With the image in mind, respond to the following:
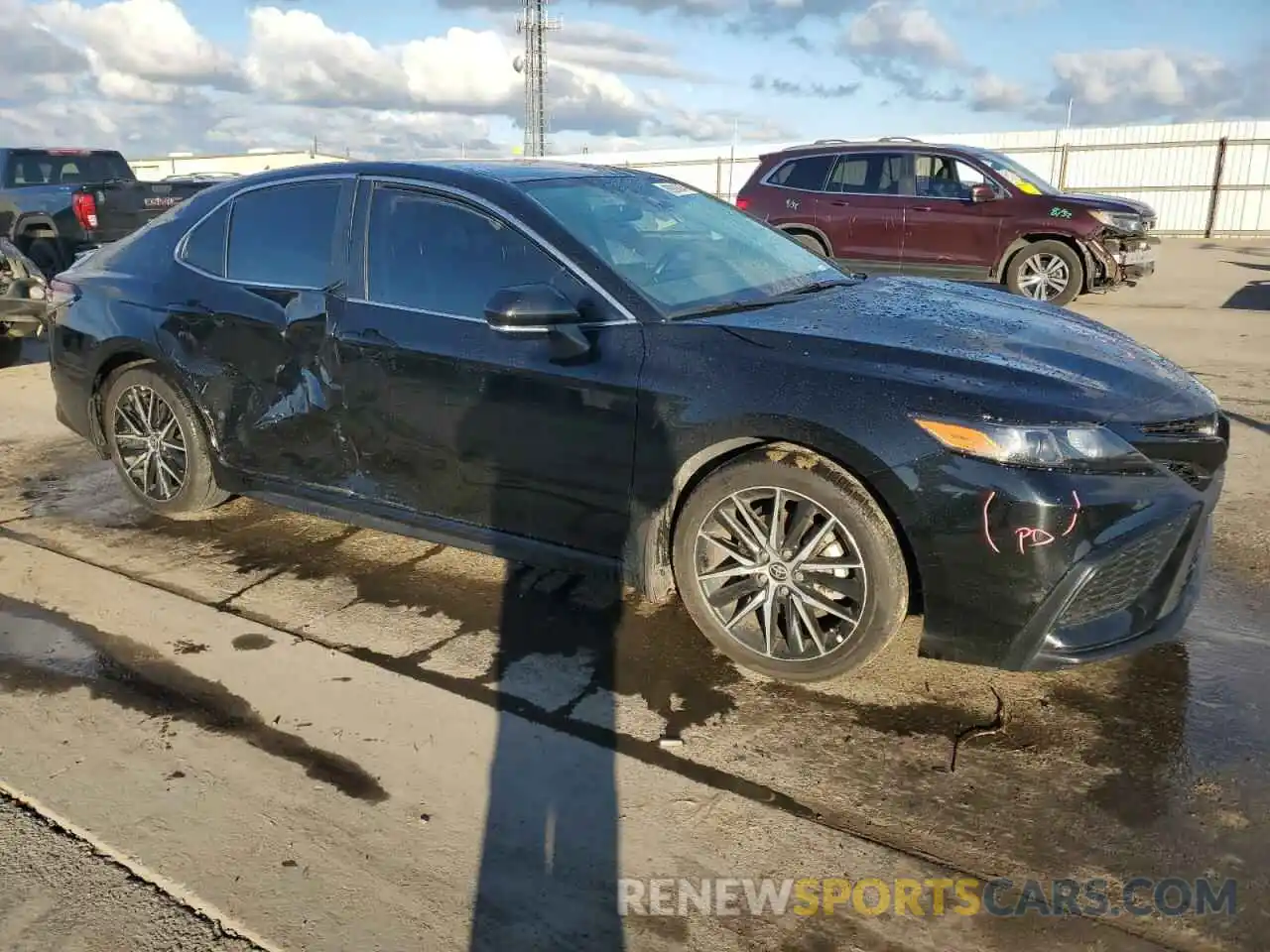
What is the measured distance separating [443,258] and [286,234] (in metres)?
0.90

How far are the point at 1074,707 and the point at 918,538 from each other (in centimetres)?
80


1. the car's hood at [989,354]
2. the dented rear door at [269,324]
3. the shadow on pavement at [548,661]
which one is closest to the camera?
the shadow on pavement at [548,661]

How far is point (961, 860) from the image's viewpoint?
94.0 inches

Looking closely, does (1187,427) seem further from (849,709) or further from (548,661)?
(548,661)

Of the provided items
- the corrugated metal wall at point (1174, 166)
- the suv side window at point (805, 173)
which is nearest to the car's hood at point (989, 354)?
the suv side window at point (805, 173)

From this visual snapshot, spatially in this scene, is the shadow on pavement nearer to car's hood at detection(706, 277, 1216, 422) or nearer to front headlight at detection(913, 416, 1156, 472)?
car's hood at detection(706, 277, 1216, 422)

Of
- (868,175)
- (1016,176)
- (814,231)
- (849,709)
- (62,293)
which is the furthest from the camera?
(814,231)

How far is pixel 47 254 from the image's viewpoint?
486 inches

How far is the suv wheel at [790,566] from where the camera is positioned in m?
2.96

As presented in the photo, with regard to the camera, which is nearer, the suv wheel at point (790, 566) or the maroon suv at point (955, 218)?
the suv wheel at point (790, 566)

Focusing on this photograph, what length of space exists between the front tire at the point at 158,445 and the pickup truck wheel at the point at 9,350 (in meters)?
5.50

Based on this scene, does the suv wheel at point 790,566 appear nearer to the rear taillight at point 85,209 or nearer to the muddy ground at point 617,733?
the muddy ground at point 617,733

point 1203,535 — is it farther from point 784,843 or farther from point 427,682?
point 427,682

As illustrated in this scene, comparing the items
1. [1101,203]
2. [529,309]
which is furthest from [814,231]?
[529,309]
